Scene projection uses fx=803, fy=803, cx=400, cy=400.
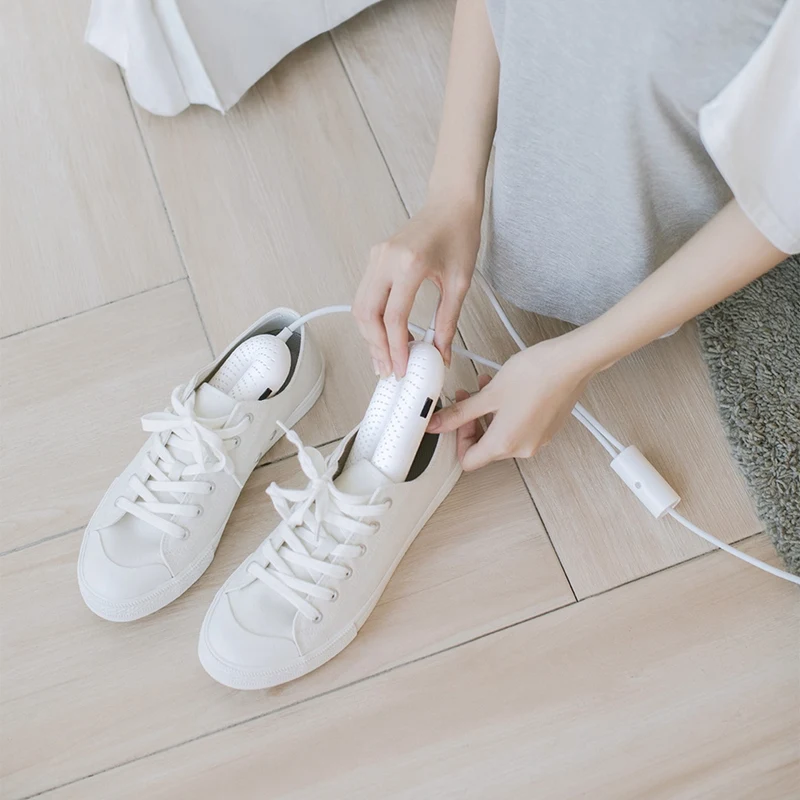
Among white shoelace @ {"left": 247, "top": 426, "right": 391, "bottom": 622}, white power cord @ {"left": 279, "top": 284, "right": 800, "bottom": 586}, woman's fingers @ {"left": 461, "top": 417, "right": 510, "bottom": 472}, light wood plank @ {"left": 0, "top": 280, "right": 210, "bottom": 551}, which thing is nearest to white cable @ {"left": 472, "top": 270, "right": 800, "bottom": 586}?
white power cord @ {"left": 279, "top": 284, "right": 800, "bottom": 586}

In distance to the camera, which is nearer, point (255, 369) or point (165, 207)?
point (255, 369)

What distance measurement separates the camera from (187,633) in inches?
28.7

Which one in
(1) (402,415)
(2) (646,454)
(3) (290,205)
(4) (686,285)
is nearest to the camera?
(4) (686,285)

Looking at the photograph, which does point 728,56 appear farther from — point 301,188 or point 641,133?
point 301,188

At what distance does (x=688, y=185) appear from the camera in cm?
62

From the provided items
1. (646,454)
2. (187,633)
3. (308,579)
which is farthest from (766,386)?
(187,633)

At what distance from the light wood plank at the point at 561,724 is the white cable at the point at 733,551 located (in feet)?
0.06

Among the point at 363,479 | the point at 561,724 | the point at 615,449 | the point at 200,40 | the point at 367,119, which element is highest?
the point at 200,40

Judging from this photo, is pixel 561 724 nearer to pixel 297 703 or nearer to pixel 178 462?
pixel 297 703

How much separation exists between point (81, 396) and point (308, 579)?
33cm

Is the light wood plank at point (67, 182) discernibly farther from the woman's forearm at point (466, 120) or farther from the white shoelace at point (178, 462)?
the woman's forearm at point (466, 120)

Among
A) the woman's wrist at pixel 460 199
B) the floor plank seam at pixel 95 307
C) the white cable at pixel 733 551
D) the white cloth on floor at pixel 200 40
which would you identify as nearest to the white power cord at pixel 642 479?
the white cable at pixel 733 551

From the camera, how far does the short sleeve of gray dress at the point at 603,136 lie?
0.51 meters

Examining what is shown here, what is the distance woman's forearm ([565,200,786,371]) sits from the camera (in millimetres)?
520
